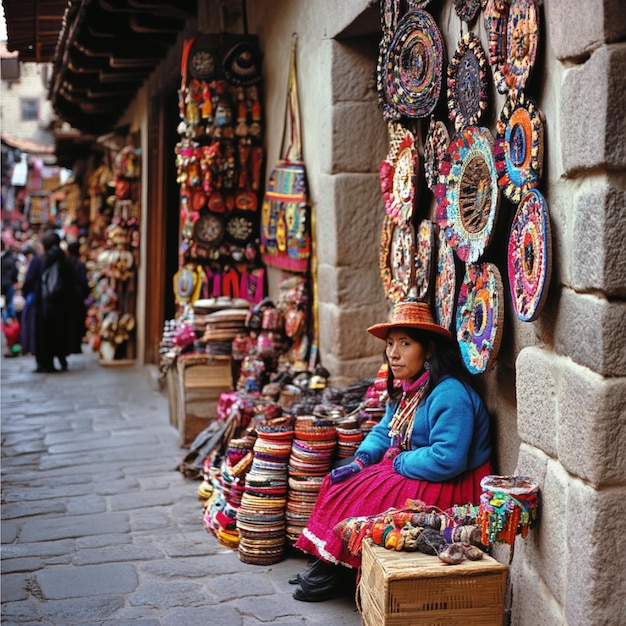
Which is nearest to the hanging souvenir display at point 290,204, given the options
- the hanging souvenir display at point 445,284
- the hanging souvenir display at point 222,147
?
the hanging souvenir display at point 222,147

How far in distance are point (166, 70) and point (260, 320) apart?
4399 millimetres

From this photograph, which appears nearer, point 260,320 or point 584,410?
point 584,410

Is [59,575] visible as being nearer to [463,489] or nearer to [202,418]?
[463,489]

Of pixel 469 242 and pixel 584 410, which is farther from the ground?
pixel 469 242

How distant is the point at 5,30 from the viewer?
904cm

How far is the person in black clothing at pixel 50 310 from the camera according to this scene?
11188 millimetres

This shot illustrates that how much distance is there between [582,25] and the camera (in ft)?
8.31

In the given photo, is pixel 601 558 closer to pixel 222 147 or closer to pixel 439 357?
pixel 439 357

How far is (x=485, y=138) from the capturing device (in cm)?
338

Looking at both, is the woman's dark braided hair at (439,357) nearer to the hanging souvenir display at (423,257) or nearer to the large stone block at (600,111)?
the hanging souvenir display at (423,257)

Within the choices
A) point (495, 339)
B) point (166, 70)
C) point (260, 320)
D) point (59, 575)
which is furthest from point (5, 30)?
point (495, 339)

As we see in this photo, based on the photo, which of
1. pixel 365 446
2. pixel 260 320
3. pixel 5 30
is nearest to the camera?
pixel 365 446

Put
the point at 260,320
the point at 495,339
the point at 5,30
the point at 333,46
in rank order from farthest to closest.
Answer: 1. the point at 5,30
2. the point at 260,320
3. the point at 333,46
4. the point at 495,339

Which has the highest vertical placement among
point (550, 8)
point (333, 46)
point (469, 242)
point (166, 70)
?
point (166, 70)
